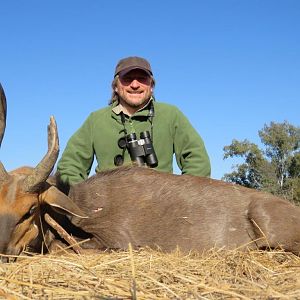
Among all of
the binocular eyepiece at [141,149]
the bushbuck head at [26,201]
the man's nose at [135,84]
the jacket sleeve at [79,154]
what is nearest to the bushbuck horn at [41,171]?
the bushbuck head at [26,201]

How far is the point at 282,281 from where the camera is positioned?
4090mm

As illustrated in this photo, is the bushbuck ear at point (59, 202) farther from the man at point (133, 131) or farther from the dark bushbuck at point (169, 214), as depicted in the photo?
the man at point (133, 131)

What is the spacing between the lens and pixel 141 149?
7613 mm

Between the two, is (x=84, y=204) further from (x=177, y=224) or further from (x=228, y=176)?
(x=228, y=176)

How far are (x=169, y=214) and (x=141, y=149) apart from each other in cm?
146

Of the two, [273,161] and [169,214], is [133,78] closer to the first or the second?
[169,214]

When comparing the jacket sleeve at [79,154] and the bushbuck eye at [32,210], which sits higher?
the jacket sleeve at [79,154]

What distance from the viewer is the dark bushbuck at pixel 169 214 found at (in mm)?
6195

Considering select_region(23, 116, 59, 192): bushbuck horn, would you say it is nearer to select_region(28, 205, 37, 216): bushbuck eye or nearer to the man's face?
select_region(28, 205, 37, 216): bushbuck eye

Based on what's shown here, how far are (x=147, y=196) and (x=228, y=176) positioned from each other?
3142 centimetres

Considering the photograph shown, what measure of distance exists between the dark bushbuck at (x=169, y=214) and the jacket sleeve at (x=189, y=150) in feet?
3.35

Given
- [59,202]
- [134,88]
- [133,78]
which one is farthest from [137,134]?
[59,202]

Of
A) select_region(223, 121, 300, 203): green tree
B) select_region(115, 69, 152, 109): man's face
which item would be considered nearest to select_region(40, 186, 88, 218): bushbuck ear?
select_region(115, 69, 152, 109): man's face

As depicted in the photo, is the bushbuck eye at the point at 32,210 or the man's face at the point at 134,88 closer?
the bushbuck eye at the point at 32,210
